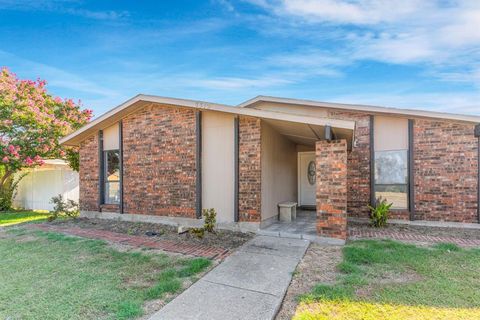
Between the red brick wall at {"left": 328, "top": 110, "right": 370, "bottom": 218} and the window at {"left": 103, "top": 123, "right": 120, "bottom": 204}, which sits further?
the window at {"left": 103, "top": 123, "right": 120, "bottom": 204}

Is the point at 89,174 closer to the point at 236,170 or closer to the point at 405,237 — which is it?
the point at 236,170

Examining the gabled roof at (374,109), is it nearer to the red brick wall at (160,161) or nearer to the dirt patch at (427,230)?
the dirt patch at (427,230)

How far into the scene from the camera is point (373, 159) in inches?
327

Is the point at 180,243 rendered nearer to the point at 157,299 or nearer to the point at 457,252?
the point at 157,299

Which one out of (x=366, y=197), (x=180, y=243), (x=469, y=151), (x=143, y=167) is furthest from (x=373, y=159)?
(x=143, y=167)

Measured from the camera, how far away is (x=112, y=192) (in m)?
9.37

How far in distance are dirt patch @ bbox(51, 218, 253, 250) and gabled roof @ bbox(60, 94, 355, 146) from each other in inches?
119

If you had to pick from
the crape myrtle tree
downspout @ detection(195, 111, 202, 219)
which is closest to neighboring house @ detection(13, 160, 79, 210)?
the crape myrtle tree

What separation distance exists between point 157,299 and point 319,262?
9.49 feet

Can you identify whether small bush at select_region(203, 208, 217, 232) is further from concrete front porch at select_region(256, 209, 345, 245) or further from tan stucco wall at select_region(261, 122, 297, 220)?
tan stucco wall at select_region(261, 122, 297, 220)

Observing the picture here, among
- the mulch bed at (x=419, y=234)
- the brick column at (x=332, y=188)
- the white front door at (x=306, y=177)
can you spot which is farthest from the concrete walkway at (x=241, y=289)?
the white front door at (x=306, y=177)

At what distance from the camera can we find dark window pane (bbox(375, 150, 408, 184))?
8.02m

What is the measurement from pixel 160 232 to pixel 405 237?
20.6 ft

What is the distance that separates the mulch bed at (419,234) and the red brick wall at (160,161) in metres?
4.75
